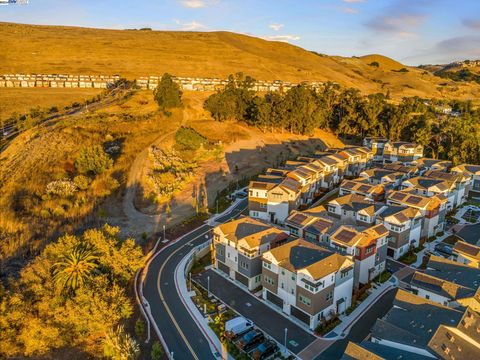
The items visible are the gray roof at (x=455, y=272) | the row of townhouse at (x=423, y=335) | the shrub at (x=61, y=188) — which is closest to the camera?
the row of townhouse at (x=423, y=335)

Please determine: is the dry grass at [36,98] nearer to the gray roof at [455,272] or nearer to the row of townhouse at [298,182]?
the row of townhouse at [298,182]

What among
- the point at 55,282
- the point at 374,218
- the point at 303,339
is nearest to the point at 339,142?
the point at 374,218

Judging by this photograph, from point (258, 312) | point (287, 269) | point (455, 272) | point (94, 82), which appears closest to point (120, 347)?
point (258, 312)

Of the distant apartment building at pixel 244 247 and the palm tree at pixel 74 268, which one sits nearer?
the palm tree at pixel 74 268

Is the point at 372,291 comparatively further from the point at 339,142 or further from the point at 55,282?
the point at 339,142

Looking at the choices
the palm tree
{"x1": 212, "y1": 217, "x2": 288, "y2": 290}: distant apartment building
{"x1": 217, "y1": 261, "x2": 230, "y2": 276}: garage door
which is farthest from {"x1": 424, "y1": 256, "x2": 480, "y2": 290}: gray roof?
the palm tree

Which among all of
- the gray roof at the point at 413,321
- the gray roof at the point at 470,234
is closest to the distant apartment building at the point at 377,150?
the gray roof at the point at 470,234
